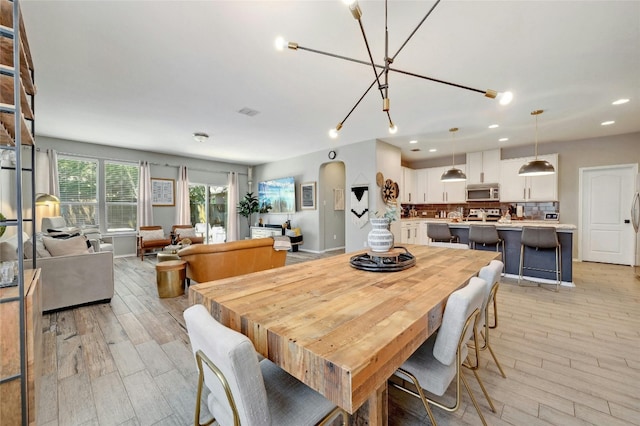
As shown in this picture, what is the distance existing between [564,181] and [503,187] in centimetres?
112

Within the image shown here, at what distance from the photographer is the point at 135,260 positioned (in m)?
6.02

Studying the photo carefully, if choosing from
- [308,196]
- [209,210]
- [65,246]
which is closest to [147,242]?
[209,210]

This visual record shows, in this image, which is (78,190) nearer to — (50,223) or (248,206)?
(50,223)

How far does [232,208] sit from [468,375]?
7.57 meters

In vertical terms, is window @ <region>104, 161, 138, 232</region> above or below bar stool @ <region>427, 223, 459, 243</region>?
above

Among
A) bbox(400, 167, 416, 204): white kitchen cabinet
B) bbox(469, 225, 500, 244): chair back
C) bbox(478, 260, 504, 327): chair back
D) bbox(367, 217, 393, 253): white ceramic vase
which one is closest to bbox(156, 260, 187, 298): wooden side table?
bbox(367, 217, 393, 253): white ceramic vase

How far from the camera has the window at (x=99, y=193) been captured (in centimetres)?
590

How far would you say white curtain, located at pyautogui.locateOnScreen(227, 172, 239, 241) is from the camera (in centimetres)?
830

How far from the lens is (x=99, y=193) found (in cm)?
624

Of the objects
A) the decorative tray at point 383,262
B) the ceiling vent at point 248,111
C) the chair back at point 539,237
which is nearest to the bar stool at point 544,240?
the chair back at point 539,237

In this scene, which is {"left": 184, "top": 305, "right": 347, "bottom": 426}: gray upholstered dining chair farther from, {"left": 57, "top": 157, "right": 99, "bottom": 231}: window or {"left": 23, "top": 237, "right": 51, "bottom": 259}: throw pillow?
{"left": 57, "top": 157, "right": 99, "bottom": 231}: window

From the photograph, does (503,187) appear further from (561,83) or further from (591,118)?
(561,83)

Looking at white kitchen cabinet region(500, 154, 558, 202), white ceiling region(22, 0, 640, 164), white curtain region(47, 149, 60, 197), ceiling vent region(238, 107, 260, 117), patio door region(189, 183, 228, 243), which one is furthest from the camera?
patio door region(189, 183, 228, 243)

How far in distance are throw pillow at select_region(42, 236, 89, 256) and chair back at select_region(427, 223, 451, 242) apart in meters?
5.28
